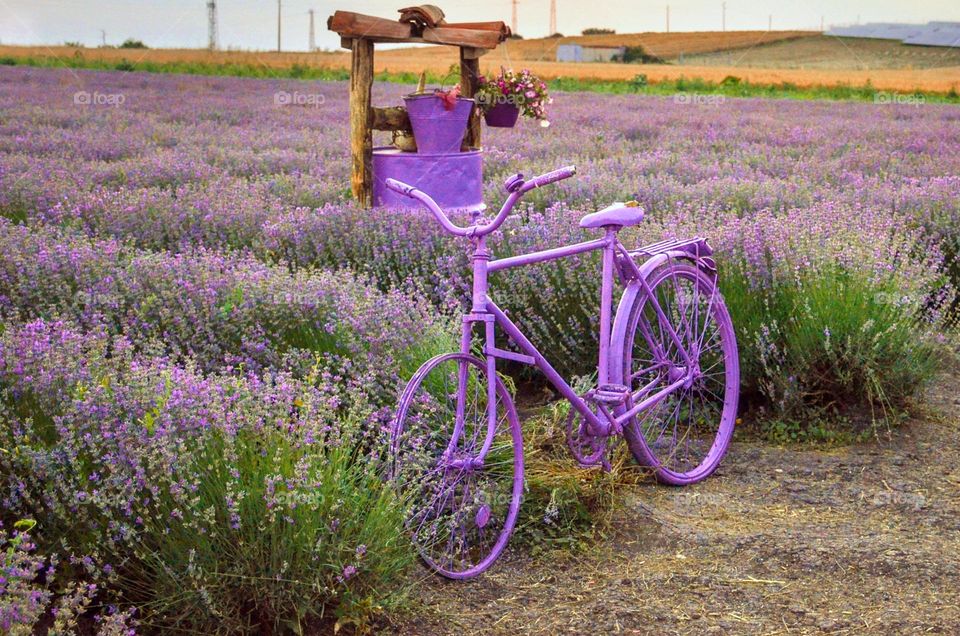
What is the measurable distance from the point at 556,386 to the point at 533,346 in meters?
0.17

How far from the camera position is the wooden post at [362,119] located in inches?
299

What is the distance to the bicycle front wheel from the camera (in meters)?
4.04

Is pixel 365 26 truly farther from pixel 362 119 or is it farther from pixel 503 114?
pixel 503 114

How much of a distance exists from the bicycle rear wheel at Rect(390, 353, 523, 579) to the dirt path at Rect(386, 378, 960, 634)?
0.12 meters

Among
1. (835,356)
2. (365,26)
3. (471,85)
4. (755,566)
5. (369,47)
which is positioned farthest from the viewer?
(471,85)

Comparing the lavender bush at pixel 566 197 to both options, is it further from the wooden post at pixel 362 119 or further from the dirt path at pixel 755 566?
the dirt path at pixel 755 566

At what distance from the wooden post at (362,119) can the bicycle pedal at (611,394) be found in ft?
14.2

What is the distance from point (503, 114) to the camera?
9.20 meters

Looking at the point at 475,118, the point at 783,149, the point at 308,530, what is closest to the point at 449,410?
the point at 308,530

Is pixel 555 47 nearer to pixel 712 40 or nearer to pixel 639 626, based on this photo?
pixel 712 40

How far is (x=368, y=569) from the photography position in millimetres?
2941

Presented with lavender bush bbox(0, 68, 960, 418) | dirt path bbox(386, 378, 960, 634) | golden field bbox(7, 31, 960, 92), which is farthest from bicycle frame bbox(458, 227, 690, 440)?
golden field bbox(7, 31, 960, 92)

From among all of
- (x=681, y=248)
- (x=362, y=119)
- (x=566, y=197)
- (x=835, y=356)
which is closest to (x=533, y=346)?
(x=681, y=248)

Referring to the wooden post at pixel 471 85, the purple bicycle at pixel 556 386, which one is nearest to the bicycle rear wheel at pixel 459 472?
the purple bicycle at pixel 556 386
